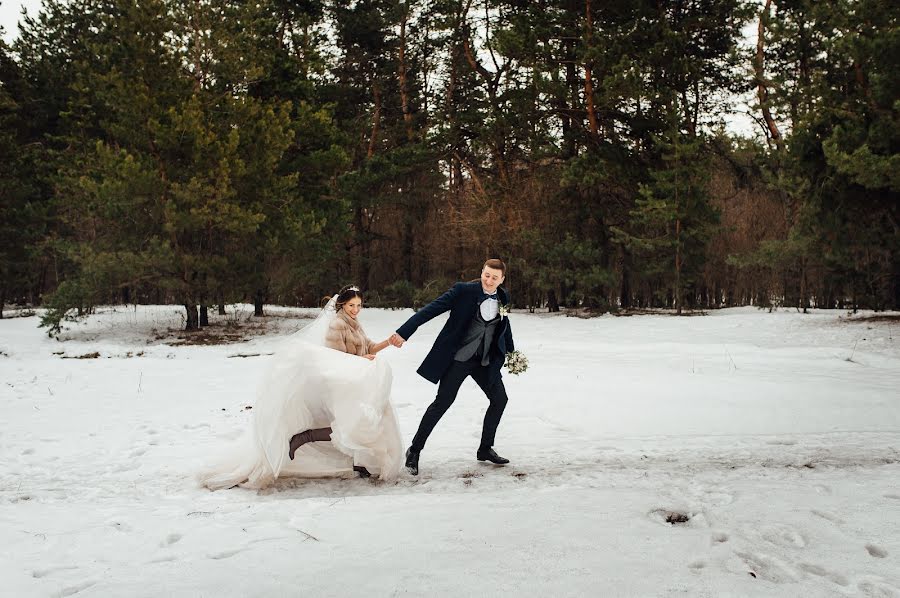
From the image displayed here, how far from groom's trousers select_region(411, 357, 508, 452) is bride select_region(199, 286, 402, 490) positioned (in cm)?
39

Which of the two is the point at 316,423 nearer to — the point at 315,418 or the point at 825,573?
the point at 315,418

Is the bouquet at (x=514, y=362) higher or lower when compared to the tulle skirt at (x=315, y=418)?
higher

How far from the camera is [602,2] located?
72.1 feet

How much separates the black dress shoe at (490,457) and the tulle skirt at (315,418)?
0.95 m

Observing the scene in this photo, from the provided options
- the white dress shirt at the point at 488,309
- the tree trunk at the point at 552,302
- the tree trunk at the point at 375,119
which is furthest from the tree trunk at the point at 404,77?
the white dress shirt at the point at 488,309

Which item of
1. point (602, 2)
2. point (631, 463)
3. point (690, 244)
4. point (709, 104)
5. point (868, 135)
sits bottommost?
point (631, 463)

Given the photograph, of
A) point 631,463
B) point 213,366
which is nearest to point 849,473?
point 631,463

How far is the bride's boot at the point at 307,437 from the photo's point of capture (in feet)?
16.2

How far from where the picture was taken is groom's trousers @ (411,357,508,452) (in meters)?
5.45

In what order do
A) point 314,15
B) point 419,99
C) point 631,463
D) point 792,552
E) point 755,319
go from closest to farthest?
point 792,552
point 631,463
point 755,319
point 314,15
point 419,99

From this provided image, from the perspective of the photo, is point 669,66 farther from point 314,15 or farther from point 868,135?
point 314,15

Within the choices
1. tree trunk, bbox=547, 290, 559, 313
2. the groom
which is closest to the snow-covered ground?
the groom

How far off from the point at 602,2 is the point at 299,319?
17.8 meters

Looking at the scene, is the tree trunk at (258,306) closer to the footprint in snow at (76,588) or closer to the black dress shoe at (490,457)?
the black dress shoe at (490,457)
